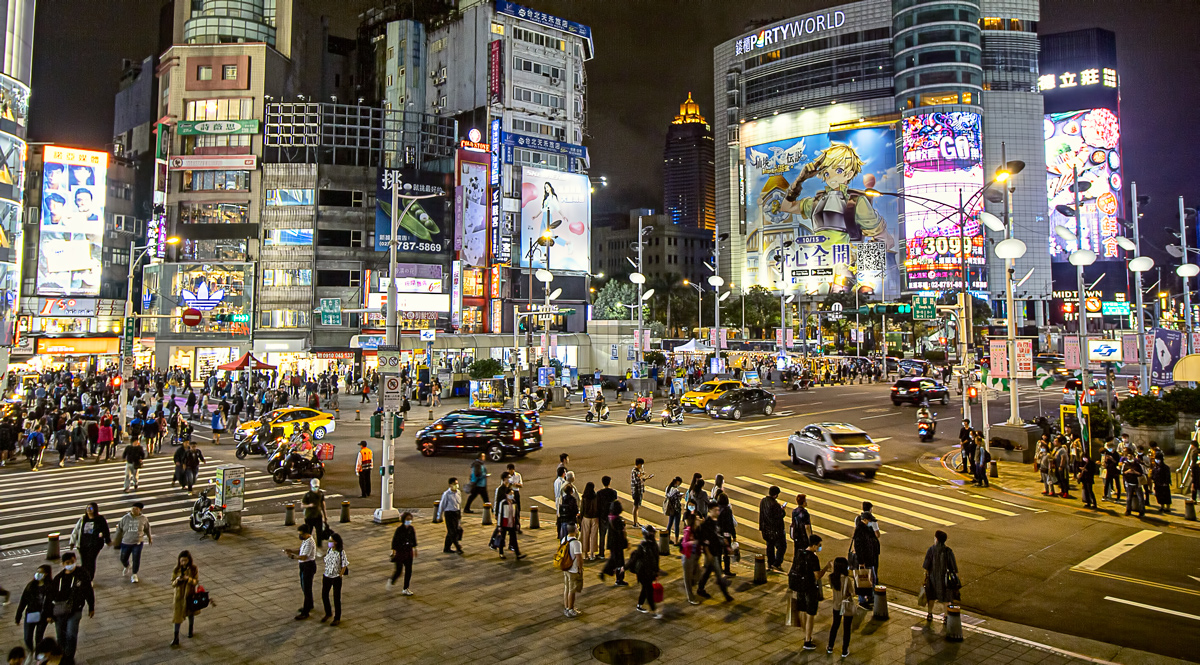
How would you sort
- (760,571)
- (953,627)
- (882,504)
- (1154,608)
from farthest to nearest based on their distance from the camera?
(882,504) → (760,571) → (1154,608) → (953,627)

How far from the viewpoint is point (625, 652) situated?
909 cm

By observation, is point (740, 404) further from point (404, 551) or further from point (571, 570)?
point (404, 551)

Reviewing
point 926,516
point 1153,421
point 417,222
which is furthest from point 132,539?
point 417,222

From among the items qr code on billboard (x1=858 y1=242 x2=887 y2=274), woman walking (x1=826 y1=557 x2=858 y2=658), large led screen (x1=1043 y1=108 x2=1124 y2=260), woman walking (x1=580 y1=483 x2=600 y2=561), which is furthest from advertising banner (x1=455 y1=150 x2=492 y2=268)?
large led screen (x1=1043 y1=108 x2=1124 y2=260)

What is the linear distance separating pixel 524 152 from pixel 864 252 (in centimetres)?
6276

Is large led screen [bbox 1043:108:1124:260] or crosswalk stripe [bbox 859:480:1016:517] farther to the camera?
large led screen [bbox 1043:108:1124:260]

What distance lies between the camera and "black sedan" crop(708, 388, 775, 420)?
3606cm

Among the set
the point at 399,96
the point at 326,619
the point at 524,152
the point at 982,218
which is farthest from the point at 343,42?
the point at 326,619

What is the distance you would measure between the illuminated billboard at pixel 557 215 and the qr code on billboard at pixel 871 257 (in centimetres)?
5653

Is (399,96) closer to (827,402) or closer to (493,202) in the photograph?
(493,202)

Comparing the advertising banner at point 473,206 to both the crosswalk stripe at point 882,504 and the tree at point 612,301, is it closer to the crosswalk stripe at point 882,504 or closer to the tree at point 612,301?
the tree at point 612,301

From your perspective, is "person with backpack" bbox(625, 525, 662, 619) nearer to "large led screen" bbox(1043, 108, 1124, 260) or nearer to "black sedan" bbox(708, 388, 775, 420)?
"black sedan" bbox(708, 388, 775, 420)

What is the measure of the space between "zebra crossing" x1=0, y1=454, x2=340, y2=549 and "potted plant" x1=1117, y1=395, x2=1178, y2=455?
26.4 metres

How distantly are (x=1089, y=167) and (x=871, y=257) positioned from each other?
39.8 meters
